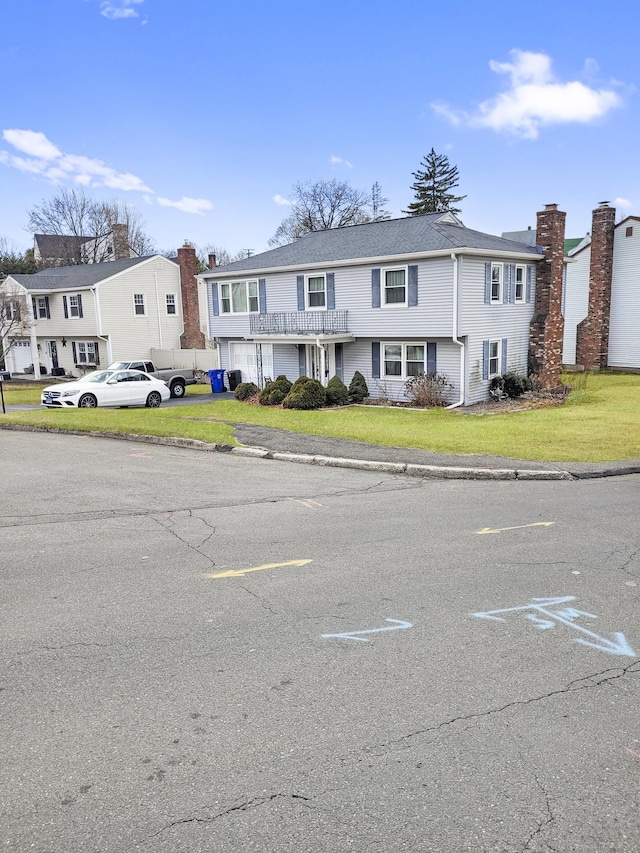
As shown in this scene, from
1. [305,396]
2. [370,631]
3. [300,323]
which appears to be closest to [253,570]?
[370,631]

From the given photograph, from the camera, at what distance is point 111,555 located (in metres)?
7.96

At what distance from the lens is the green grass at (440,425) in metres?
14.6

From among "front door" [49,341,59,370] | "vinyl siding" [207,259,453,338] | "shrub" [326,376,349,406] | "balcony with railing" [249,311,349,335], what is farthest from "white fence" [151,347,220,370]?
"shrub" [326,376,349,406]

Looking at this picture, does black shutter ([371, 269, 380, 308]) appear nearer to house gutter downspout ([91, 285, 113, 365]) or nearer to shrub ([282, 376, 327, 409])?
shrub ([282, 376, 327, 409])

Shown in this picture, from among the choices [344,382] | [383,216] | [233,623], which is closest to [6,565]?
[233,623]

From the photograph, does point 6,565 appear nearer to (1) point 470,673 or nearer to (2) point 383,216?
(1) point 470,673

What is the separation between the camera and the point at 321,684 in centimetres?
489

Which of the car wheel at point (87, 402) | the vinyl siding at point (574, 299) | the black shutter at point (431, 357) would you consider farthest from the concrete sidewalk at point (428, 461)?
the vinyl siding at point (574, 299)

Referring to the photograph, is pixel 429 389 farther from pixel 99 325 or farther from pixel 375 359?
pixel 99 325

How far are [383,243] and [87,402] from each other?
12816 millimetres

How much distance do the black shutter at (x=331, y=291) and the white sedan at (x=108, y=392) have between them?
746cm

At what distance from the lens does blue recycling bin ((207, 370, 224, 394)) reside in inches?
1209

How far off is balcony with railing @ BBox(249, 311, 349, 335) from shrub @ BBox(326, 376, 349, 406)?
98.0 inches

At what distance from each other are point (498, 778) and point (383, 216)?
228 ft
